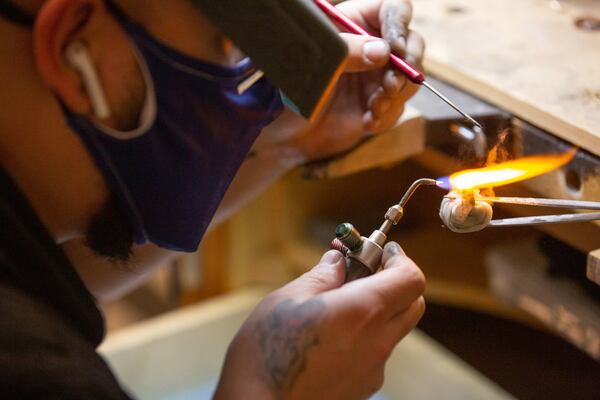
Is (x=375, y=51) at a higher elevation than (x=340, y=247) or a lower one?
higher

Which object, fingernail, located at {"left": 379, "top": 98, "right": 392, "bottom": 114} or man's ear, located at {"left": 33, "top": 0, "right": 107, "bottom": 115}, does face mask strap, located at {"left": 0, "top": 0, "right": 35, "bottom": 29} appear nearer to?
man's ear, located at {"left": 33, "top": 0, "right": 107, "bottom": 115}

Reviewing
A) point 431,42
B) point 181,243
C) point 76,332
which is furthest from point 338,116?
point 76,332

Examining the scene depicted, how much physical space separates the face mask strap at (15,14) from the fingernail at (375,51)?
31 centimetres

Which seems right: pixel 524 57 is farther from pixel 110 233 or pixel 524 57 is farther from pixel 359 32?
pixel 110 233

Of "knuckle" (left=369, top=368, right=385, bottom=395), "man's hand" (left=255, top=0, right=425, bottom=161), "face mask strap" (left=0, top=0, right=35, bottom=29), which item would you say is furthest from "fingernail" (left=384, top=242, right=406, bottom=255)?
"face mask strap" (left=0, top=0, right=35, bottom=29)

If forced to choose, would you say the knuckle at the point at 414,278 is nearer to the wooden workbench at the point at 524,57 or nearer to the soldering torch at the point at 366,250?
the soldering torch at the point at 366,250

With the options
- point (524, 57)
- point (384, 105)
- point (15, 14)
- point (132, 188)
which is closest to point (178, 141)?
point (132, 188)

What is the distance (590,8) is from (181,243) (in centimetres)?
73

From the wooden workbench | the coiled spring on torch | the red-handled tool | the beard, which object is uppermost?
the red-handled tool

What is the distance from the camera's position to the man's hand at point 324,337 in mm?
699

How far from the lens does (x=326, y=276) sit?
730 mm

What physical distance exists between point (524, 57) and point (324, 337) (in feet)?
1.68

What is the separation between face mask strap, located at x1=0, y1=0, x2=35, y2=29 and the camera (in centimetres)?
67

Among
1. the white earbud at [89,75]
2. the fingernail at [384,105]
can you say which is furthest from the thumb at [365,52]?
the white earbud at [89,75]
